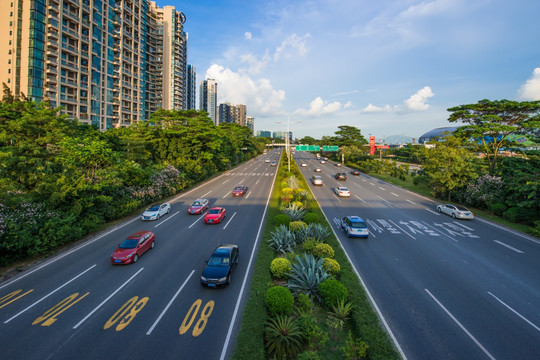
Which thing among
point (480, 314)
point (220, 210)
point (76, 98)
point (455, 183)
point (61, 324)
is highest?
point (76, 98)

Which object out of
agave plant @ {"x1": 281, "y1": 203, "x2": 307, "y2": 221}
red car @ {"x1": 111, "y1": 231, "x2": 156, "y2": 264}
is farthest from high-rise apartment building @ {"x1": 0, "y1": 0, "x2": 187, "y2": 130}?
agave plant @ {"x1": 281, "y1": 203, "x2": 307, "y2": 221}

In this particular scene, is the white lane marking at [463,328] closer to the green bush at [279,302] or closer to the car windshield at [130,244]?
the green bush at [279,302]

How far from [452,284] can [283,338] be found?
957cm

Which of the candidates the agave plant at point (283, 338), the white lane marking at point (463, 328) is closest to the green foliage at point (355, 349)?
the agave plant at point (283, 338)

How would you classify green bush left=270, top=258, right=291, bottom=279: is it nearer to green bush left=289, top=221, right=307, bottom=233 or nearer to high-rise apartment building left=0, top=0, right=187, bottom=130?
green bush left=289, top=221, right=307, bottom=233

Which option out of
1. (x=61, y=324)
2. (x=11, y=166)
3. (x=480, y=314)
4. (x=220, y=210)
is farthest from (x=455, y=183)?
(x=11, y=166)

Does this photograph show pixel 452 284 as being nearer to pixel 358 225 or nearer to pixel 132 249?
pixel 358 225

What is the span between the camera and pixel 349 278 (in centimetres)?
1237

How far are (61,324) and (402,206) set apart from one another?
31.1 m

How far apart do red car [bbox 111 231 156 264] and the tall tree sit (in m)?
38.2

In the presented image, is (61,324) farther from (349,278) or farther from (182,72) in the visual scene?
(182,72)

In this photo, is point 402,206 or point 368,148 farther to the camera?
point 368,148

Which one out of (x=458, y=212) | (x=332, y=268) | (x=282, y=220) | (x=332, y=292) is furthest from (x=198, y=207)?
(x=458, y=212)

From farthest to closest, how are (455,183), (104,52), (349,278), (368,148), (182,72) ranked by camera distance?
(182,72) → (368,148) → (104,52) → (455,183) → (349,278)
